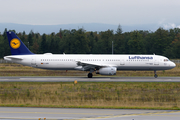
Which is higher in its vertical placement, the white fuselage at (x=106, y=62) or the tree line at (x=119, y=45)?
the tree line at (x=119, y=45)

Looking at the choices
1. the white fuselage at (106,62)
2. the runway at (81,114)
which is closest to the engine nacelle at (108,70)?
the white fuselage at (106,62)

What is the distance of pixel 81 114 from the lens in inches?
564

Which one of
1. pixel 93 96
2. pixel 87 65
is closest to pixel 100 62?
pixel 87 65

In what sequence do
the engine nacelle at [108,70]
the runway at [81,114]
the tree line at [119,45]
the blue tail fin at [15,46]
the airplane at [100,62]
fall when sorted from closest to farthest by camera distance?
the runway at [81,114]
the engine nacelle at [108,70]
the airplane at [100,62]
the blue tail fin at [15,46]
the tree line at [119,45]

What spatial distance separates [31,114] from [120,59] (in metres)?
26.5

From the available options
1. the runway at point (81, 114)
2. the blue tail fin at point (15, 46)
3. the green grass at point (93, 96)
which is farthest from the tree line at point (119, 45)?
the runway at point (81, 114)

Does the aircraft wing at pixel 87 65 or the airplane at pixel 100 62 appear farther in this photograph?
the airplane at pixel 100 62

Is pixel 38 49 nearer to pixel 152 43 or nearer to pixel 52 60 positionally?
pixel 152 43

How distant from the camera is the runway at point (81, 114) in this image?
13362 mm

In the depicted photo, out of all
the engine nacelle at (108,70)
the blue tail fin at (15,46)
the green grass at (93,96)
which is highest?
the blue tail fin at (15,46)

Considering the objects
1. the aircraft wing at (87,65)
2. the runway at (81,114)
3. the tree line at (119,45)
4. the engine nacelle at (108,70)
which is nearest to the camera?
the runway at (81,114)

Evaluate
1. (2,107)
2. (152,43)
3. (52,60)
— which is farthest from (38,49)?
(2,107)

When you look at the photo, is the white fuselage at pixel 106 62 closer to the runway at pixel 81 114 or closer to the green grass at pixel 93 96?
the green grass at pixel 93 96

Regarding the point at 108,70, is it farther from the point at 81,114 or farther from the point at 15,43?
the point at 81,114
